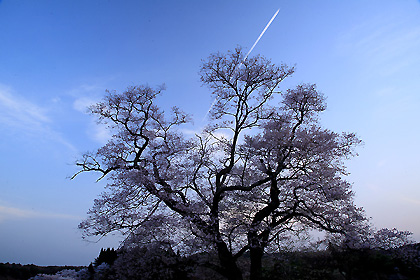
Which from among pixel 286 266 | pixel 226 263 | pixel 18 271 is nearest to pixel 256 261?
pixel 226 263

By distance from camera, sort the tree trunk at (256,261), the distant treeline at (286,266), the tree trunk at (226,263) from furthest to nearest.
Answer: the distant treeline at (286,266) → the tree trunk at (256,261) → the tree trunk at (226,263)

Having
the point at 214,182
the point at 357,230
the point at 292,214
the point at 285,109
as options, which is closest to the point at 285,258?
the point at 292,214

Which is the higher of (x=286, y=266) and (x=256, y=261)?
(x=256, y=261)

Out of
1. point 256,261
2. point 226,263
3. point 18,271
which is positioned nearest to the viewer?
point 226,263

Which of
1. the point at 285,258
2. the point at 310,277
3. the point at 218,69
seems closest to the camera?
the point at 310,277

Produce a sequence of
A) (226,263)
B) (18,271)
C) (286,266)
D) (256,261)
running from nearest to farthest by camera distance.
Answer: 1. (226,263)
2. (256,261)
3. (286,266)
4. (18,271)

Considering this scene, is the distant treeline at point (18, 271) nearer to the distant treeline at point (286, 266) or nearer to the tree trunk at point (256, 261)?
the distant treeline at point (286, 266)

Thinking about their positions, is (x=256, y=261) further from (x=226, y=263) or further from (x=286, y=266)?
(x=286, y=266)

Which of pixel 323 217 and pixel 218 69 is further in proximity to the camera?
pixel 218 69

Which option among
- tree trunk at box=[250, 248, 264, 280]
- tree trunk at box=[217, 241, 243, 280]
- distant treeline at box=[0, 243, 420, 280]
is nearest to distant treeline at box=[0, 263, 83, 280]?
distant treeline at box=[0, 243, 420, 280]

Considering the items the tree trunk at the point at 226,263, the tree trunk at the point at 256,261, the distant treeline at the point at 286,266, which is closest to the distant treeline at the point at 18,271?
the distant treeline at the point at 286,266

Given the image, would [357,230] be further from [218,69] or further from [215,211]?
[218,69]

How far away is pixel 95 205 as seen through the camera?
11.0m

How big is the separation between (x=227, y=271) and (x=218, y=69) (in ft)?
30.7
